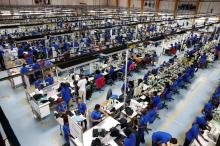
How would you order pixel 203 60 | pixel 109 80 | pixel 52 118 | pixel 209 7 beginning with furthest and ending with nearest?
pixel 209 7 → pixel 203 60 → pixel 109 80 → pixel 52 118

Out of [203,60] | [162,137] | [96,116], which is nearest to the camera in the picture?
[162,137]

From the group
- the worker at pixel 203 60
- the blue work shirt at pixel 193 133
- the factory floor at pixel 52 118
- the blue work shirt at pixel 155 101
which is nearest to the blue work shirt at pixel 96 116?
the factory floor at pixel 52 118

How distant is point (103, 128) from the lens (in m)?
6.47

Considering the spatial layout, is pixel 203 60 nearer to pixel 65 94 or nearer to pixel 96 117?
pixel 96 117

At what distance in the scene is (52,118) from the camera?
8.48 meters

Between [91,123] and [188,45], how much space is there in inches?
704

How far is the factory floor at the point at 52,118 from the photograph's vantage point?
290 inches

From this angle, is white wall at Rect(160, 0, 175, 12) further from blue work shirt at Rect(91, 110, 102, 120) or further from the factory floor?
blue work shirt at Rect(91, 110, 102, 120)

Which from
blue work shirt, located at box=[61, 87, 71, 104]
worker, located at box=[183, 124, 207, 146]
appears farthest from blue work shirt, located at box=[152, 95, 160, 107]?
blue work shirt, located at box=[61, 87, 71, 104]

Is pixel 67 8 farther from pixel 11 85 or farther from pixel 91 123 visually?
pixel 91 123

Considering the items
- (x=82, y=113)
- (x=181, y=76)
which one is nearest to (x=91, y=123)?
(x=82, y=113)

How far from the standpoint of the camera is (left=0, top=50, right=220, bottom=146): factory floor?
7.36 meters

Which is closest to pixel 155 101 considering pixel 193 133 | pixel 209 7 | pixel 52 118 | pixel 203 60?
pixel 193 133

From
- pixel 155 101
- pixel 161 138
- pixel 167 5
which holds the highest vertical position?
pixel 167 5
